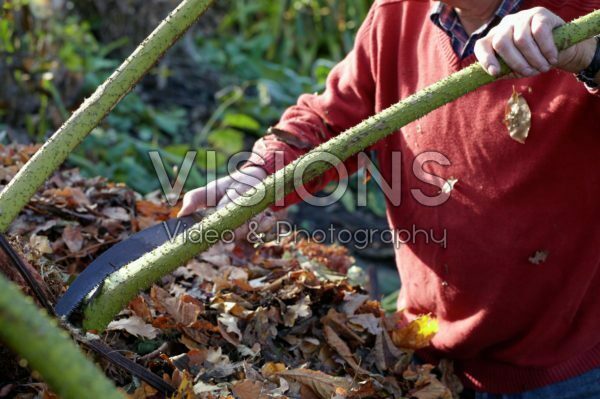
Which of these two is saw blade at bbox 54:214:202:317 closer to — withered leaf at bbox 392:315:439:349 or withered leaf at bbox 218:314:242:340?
withered leaf at bbox 218:314:242:340

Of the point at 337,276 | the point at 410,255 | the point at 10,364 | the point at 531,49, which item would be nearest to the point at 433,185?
the point at 410,255

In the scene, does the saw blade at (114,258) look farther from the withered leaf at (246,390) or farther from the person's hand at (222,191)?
the withered leaf at (246,390)

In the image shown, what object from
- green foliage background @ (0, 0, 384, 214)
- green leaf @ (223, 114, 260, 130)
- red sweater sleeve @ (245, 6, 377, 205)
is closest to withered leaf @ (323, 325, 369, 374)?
red sweater sleeve @ (245, 6, 377, 205)

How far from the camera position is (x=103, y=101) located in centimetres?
143

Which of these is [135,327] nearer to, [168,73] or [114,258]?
[114,258]

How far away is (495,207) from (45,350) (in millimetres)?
1400

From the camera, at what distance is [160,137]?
4.72m

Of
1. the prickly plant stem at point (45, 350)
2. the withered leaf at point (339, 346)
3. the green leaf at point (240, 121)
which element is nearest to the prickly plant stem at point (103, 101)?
the prickly plant stem at point (45, 350)

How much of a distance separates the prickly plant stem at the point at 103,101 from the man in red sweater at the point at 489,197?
44cm

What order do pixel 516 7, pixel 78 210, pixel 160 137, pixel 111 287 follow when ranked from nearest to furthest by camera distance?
pixel 111 287 → pixel 516 7 → pixel 78 210 → pixel 160 137

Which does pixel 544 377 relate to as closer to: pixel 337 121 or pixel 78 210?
pixel 337 121

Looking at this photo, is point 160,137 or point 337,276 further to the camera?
point 160,137

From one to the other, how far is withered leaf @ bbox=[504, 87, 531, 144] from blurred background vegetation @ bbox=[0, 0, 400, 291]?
2073mm

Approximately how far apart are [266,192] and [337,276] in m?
0.83
